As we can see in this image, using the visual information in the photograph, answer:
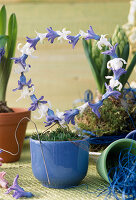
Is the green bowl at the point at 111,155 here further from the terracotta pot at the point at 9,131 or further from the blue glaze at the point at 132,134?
the terracotta pot at the point at 9,131

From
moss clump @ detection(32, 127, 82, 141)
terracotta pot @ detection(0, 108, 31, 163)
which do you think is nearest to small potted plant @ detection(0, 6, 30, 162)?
terracotta pot @ detection(0, 108, 31, 163)

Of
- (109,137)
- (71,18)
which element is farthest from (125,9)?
(109,137)

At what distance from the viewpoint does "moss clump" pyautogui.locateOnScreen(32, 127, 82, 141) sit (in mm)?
502

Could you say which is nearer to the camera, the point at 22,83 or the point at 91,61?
the point at 22,83

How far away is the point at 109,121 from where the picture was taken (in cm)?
64

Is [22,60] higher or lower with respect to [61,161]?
higher

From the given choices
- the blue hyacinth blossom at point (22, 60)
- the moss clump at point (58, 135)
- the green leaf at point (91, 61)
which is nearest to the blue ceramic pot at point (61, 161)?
the moss clump at point (58, 135)

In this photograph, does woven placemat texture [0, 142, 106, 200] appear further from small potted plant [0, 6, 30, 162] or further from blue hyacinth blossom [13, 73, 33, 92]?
blue hyacinth blossom [13, 73, 33, 92]

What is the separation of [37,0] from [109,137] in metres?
1.16

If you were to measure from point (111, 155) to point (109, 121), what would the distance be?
0.10 m

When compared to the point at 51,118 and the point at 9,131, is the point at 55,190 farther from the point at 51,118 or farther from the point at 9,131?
the point at 9,131

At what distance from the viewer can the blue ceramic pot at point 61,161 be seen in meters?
0.49

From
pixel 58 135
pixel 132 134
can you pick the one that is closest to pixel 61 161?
pixel 58 135

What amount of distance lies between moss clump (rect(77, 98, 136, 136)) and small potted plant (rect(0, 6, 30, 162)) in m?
0.13
